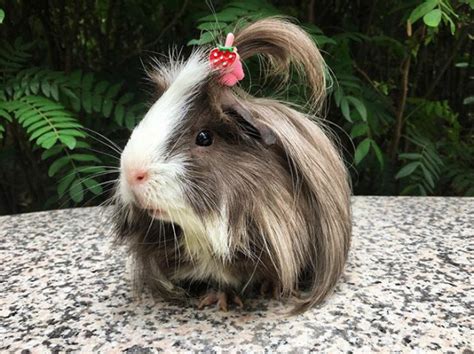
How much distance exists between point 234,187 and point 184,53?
0.87m

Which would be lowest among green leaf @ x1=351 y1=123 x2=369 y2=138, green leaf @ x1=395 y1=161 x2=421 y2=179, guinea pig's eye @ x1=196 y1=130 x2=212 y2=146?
green leaf @ x1=395 y1=161 x2=421 y2=179

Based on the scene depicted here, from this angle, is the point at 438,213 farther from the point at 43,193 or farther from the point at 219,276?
the point at 43,193

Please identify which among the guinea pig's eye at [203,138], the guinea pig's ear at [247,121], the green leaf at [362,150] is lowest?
the green leaf at [362,150]

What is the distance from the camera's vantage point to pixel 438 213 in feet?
4.14

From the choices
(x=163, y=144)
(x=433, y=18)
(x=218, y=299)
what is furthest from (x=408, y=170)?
(x=163, y=144)

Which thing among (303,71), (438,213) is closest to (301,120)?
(303,71)

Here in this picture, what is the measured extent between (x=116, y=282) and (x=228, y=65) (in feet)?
1.51

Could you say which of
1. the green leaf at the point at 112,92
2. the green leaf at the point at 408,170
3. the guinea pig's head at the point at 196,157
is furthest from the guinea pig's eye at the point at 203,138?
the green leaf at the point at 408,170

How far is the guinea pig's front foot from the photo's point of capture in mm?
772

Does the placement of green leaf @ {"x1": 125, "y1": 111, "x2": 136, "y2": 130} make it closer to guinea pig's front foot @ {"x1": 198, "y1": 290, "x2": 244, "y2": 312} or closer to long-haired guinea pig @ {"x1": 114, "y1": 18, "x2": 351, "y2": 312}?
long-haired guinea pig @ {"x1": 114, "y1": 18, "x2": 351, "y2": 312}

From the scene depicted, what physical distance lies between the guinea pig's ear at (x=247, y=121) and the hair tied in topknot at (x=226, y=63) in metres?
0.03

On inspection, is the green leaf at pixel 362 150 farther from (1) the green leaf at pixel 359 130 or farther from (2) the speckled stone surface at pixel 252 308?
(2) the speckled stone surface at pixel 252 308

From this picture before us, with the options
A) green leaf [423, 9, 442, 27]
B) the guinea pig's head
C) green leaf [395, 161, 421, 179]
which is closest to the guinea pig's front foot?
the guinea pig's head

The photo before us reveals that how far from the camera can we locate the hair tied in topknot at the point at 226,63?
2.26 ft
